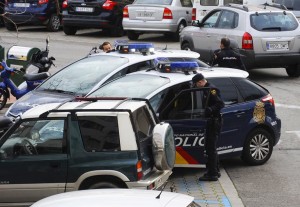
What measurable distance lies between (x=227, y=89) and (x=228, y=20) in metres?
7.57

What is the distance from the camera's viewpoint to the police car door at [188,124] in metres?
10.8

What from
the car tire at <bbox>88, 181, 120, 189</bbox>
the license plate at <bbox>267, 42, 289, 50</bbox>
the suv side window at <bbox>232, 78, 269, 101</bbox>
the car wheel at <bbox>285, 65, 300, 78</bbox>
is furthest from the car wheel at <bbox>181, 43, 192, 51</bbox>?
the car tire at <bbox>88, 181, 120, 189</bbox>

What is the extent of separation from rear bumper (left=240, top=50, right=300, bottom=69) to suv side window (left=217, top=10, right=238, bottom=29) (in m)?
0.86

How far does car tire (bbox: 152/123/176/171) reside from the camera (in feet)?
28.5

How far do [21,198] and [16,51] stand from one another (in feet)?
28.1

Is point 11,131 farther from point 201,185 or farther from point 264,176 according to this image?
point 264,176

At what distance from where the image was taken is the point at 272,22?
1844 cm

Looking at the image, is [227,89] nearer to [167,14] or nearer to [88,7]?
[167,14]

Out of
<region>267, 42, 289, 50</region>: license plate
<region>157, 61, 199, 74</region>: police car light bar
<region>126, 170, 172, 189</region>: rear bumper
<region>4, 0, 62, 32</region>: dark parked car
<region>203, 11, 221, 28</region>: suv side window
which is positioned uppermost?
<region>157, 61, 199, 74</region>: police car light bar

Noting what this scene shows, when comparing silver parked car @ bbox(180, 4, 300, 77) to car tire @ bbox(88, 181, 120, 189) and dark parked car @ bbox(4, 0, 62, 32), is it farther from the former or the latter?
car tire @ bbox(88, 181, 120, 189)

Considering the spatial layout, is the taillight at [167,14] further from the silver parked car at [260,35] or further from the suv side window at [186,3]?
the silver parked car at [260,35]

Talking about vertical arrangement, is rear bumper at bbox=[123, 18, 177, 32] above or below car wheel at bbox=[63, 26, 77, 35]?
above

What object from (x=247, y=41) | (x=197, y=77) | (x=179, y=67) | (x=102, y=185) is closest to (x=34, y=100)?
(x=179, y=67)

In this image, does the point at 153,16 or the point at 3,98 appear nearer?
the point at 3,98
